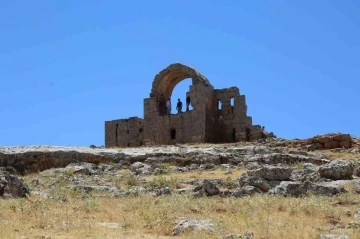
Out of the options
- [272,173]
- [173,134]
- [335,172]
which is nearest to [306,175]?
[335,172]

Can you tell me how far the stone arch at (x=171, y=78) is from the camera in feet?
118

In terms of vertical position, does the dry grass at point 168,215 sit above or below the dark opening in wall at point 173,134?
below

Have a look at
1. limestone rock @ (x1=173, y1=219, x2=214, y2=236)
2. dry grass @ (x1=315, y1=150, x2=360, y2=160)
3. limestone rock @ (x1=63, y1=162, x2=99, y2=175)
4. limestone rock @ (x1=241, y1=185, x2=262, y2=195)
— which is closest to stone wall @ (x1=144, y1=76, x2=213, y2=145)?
dry grass @ (x1=315, y1=150, x2=360, y2=160)

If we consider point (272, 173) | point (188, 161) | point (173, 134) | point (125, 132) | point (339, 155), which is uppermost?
point (125, 132)

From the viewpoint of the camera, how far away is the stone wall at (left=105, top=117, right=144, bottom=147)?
38.0 meters

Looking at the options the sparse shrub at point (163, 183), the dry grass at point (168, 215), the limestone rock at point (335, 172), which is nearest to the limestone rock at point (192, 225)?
the dry grass at point (168, 215)

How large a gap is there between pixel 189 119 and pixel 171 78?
4.16 meters

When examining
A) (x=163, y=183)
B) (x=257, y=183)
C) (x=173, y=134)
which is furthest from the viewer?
(x=173, y=134)

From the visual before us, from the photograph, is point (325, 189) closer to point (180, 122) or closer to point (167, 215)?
point (167, 215)

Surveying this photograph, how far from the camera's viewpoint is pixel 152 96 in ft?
124

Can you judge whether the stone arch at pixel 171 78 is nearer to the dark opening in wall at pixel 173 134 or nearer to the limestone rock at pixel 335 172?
the dark opening in wall at pixel 173 134

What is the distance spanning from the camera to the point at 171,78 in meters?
38.2

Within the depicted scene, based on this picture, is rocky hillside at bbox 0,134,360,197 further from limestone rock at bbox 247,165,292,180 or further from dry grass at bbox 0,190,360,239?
dry grass at bbox 0,190,360,239

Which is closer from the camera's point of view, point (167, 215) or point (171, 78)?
point (167, 215)
